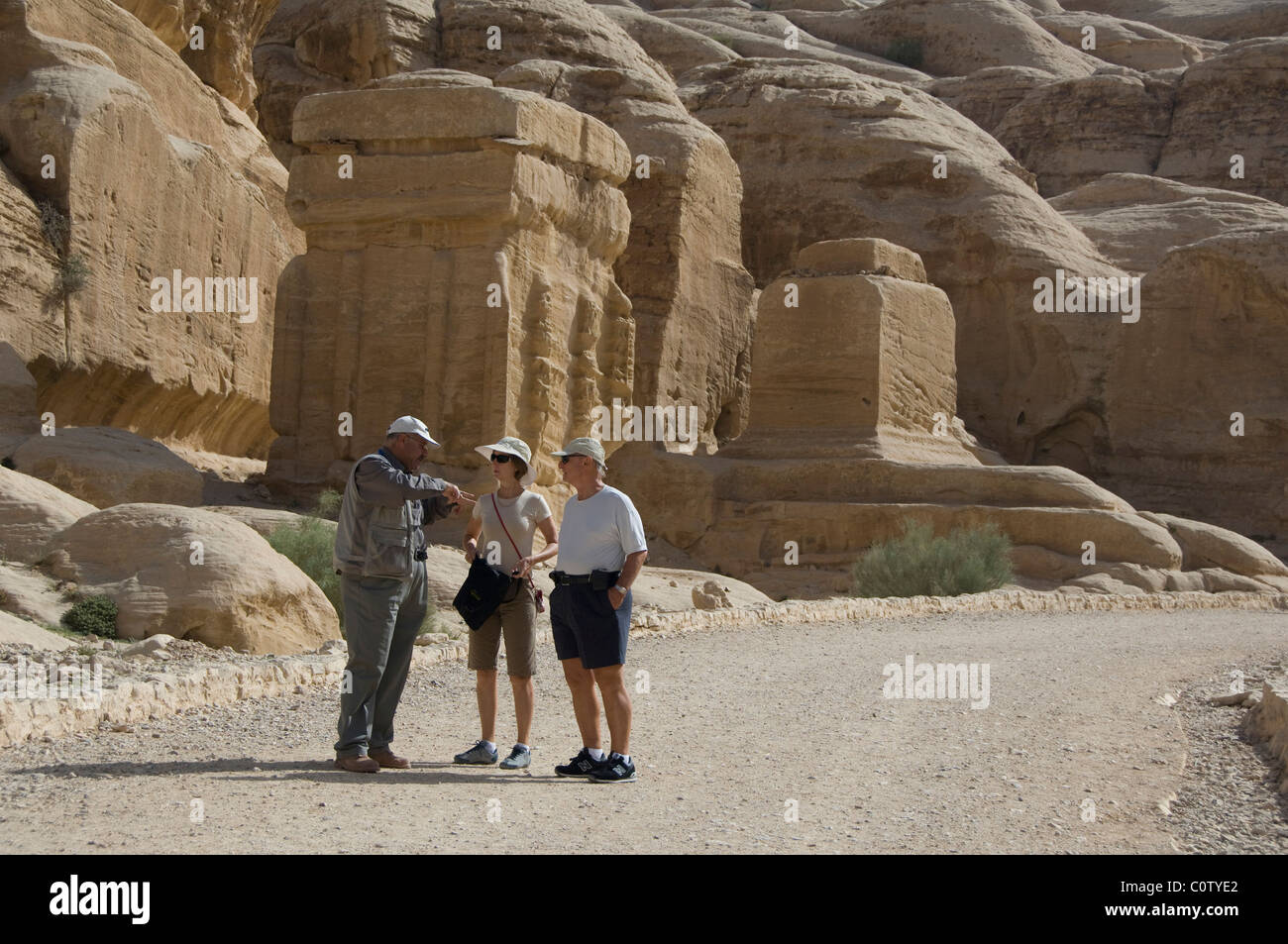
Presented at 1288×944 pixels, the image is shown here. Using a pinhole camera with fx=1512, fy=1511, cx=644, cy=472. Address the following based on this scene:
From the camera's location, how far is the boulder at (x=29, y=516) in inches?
392

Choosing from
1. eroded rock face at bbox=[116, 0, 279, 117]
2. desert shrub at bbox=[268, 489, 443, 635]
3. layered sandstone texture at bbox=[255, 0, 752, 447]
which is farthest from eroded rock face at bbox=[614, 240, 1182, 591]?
eroded rock face at bbox=[116, 0, 279, 117]

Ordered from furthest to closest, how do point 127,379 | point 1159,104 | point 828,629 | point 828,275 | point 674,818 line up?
1. point 1159,104
2. point 828,275
3. point 127,379
4. point 828,629
5. point 674,818

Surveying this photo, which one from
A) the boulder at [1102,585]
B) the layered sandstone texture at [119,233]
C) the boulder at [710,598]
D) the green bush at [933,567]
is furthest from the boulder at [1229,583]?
the layered sandstone texture at [119,233]

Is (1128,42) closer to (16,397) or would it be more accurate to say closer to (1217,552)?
(1217,552)

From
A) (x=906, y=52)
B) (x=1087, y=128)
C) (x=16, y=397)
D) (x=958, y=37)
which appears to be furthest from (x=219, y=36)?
(x=958, y=37)

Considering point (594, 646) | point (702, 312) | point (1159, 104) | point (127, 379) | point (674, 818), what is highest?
point (1159, 104)

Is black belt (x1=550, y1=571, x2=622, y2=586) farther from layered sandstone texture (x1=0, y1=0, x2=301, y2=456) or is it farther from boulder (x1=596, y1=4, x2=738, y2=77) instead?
boulder (x1=596, y1=4, x2=738, y2=77)

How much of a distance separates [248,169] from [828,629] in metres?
13.2

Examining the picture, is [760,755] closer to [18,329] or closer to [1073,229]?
[18,329]

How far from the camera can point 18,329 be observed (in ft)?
50.9

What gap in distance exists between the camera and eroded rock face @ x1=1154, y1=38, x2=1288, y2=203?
4344cm

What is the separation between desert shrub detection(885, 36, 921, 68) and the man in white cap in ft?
163

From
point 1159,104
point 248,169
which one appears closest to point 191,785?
point 248,169

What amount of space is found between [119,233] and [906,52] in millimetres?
41087
